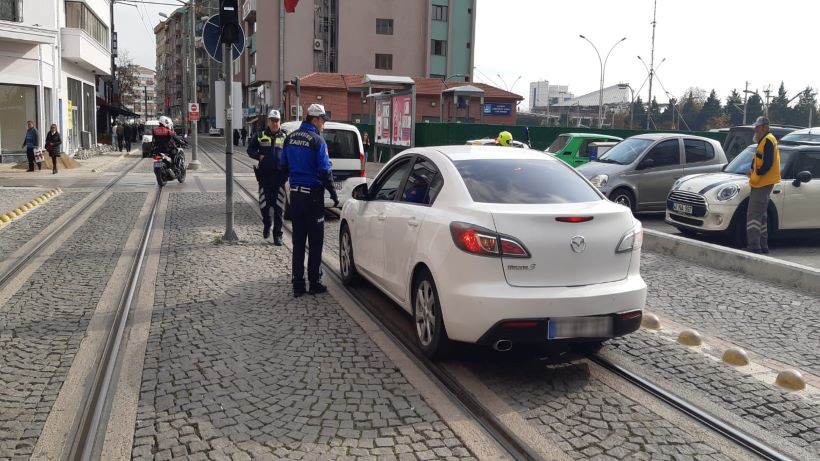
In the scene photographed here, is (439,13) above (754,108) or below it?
above

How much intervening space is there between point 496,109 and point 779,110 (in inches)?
2359

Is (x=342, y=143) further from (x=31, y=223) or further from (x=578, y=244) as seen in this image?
(x=578, y=244)

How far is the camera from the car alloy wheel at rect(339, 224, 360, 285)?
7.79 meters

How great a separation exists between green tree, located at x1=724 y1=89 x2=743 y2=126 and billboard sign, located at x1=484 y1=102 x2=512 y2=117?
5336 cm

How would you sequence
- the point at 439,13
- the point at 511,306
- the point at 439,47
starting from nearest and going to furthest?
the point at 511,306 → the point at 439,13 → the point at 439,47

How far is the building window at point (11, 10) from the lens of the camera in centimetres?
2650

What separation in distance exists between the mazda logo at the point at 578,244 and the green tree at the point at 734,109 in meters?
99.3

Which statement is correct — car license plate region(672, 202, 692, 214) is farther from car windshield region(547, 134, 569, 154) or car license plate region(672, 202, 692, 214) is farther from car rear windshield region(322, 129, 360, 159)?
car windshield region(547, 134, 569, 154)

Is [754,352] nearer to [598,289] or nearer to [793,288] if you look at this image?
[598,289]

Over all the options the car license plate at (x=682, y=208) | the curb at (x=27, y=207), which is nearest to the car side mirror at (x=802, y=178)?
the car license plate at (x=682, y=208)

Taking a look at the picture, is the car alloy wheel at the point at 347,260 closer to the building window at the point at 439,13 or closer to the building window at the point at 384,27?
the building window at the point at 384,27

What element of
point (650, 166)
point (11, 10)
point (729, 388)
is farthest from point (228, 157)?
point (11, 10)

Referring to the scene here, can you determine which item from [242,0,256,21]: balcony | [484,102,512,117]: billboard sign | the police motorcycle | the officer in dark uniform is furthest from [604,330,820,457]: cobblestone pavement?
[242,0,256,21]: balcony

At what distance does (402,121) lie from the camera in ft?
85.4
